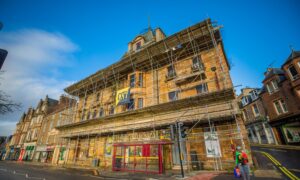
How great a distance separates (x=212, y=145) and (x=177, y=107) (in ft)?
13.1

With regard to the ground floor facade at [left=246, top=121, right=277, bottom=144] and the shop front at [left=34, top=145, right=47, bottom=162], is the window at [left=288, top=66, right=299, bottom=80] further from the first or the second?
the shop front at [left=34, top=145, right=47, bottom=162]

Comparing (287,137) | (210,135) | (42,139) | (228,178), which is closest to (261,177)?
(228,178)

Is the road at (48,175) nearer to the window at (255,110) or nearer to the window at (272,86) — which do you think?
the window at (272,86)

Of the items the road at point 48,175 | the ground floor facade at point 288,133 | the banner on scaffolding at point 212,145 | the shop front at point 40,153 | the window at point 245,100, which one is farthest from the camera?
the window at point 245,100

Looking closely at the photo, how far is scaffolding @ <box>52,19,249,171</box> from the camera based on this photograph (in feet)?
33.6

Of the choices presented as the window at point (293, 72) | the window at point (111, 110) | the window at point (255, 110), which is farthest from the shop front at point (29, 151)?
the window at point (293, 72)

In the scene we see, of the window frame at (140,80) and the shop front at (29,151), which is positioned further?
the shop front at (29,151)

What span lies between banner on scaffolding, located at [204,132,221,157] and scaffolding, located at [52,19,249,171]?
0.08 meters

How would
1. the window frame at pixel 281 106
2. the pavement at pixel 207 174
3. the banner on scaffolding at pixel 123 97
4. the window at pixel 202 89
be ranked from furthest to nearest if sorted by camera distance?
1. the window frame at pixel 281 106
2. the banner on scaffolding at pixel 123 97
3. the window at pixel 202 89
4. the pavement at pixel 207 174

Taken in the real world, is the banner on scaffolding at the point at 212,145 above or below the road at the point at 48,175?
above

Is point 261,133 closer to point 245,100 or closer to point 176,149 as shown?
point 245,100

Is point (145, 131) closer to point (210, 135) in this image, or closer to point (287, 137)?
point (210, 135)

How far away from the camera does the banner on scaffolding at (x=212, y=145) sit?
10.1 metres

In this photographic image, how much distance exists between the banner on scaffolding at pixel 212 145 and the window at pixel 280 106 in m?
19.6
